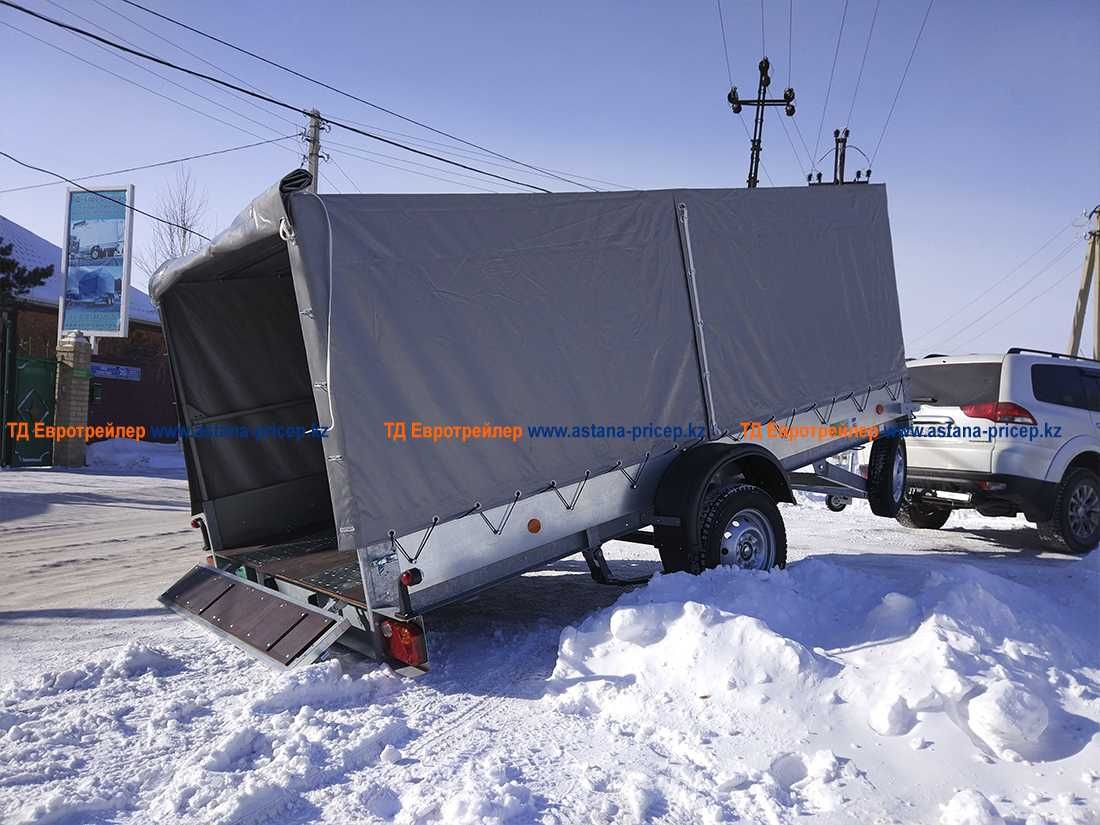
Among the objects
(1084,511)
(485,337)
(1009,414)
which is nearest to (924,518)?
(1084,511)

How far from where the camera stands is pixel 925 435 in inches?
356

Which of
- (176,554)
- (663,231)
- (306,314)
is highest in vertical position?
(663,231)

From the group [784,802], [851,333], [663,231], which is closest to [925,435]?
[851,333]

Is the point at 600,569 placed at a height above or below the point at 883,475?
below

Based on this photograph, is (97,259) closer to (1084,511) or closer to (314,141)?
(314,141)

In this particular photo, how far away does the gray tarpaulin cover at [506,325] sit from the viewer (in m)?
4.12

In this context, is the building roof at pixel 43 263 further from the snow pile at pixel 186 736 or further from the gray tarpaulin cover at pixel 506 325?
the snow pile at pixel 186 736

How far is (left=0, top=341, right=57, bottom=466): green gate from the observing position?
17.9m

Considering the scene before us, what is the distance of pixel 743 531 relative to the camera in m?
5.73

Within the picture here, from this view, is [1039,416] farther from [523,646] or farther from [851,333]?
[523,646]

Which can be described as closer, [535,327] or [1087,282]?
[535,327]

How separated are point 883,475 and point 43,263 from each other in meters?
36.8

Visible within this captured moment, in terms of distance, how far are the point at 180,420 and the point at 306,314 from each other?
288 centimetres

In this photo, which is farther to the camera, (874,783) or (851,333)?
(851,333)
